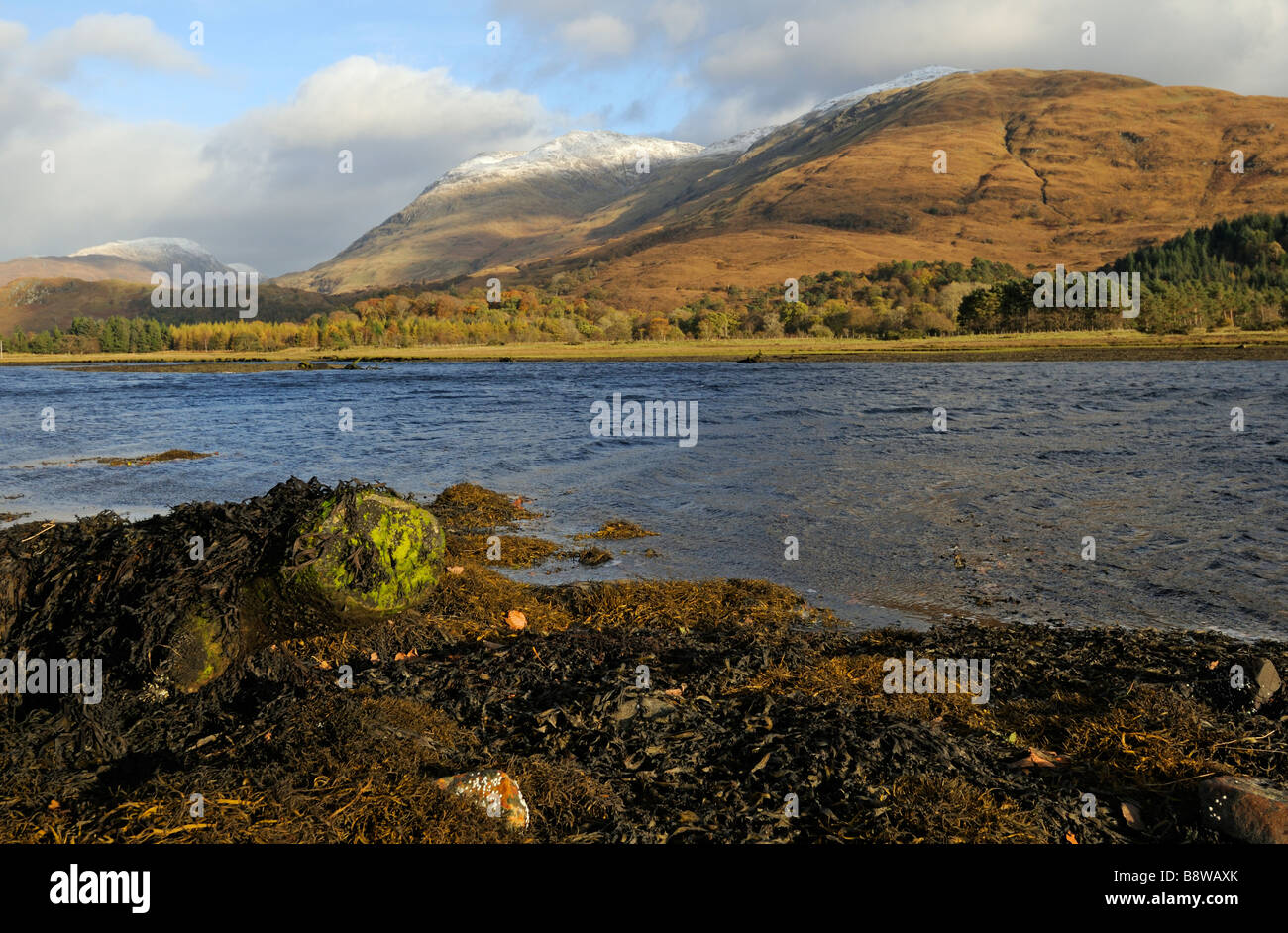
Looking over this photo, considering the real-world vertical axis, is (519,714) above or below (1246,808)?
above

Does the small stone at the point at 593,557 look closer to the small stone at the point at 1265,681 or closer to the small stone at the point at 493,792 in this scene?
the small stone at the point at 493,792

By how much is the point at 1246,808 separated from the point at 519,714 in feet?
14.6

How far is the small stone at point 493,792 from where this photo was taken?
442 cm

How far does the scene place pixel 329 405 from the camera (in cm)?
4131

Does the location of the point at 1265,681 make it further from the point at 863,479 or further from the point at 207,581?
the point at 863,479

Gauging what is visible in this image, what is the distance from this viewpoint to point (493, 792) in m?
4.47

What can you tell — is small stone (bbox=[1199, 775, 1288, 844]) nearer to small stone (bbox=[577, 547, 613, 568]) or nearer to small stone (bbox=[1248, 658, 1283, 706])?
small stone (bbox=[1248, 658, 1283, 706])

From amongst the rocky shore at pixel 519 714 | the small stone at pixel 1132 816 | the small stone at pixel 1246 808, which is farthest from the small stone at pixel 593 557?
the small stone at pixel 1246 808

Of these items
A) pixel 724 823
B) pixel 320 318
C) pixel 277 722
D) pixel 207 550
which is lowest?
pixel 724 823

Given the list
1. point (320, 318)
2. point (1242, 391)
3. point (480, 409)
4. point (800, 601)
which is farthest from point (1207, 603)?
point (320, 318)

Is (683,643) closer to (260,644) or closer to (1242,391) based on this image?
(260,644)

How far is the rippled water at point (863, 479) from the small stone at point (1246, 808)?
4301mm

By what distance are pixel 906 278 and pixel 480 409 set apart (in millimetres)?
178587

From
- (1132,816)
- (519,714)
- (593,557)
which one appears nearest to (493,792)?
(519,714)
